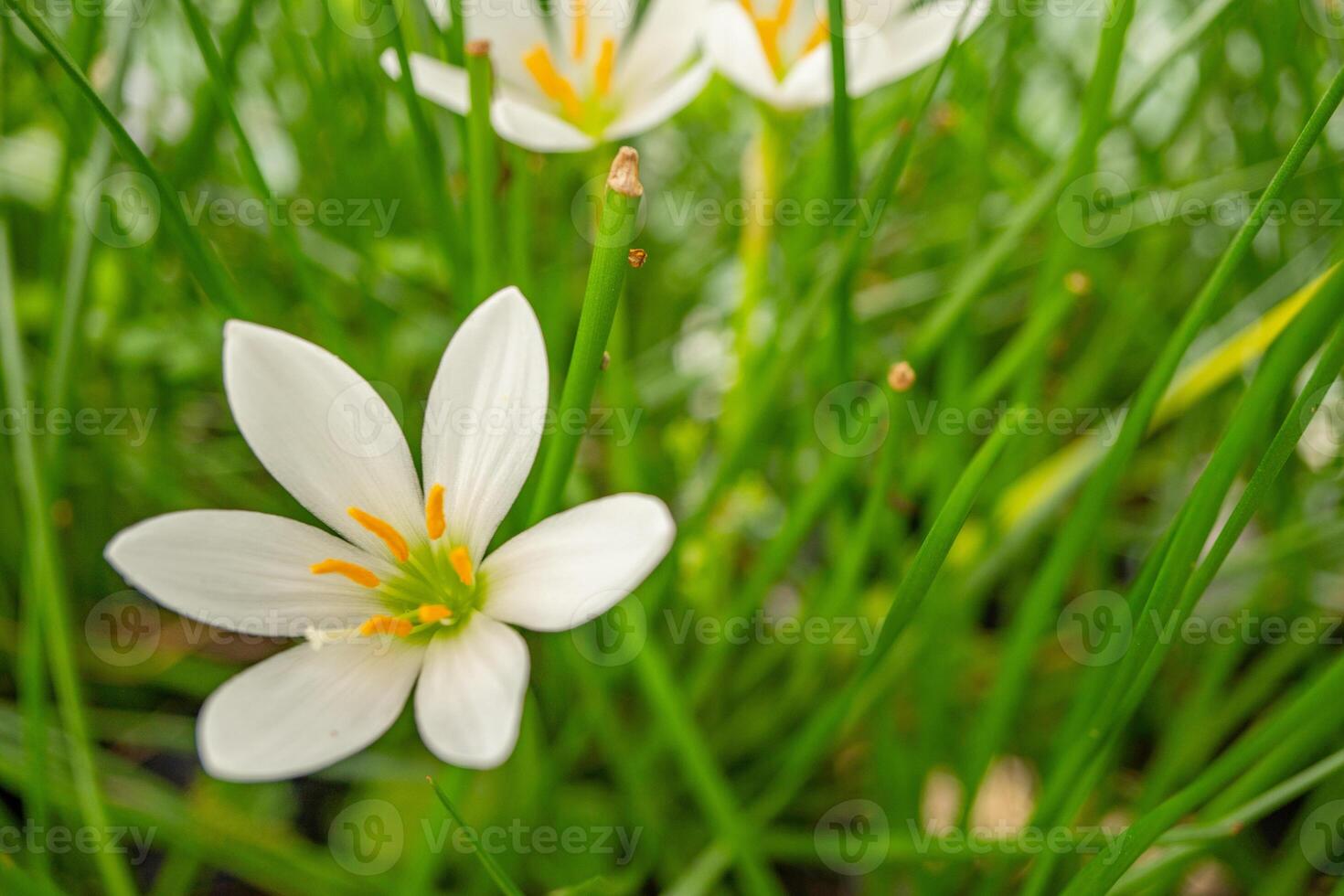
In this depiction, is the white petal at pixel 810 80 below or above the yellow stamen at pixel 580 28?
below

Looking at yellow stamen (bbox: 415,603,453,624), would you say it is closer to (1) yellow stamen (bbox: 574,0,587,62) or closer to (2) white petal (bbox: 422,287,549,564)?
(2) white petal (bbox: 422,287,549,564)

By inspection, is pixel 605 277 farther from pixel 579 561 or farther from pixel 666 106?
pixel 666 106

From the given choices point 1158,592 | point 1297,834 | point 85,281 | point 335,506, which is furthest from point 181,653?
point 1297,834

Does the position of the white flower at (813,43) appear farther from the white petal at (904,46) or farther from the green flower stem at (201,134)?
the green flower stem at (201,134)

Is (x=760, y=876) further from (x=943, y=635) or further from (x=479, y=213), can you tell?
(x=479, y=213)

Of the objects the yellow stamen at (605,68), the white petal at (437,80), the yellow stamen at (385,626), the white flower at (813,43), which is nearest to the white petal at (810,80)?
the white flower at (813,43)

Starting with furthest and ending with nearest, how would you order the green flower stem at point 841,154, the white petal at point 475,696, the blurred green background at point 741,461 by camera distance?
the blurred green background at point 741,461
the green flower stem at point 841,154
the white petal at point 475,696
